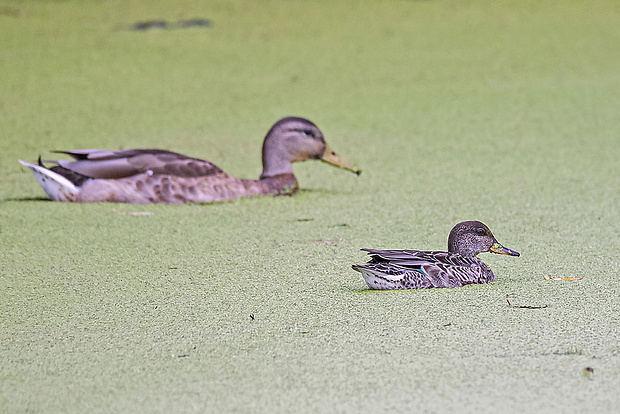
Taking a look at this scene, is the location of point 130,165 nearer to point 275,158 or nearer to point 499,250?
point 275,158

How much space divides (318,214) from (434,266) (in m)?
1.22

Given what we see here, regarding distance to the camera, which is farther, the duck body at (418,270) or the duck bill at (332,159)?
the duck bill at (332,159)

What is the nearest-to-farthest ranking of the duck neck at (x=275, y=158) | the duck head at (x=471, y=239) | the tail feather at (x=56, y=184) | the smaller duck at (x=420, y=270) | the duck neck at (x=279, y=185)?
1. the smaller duck at (x=420, y=270)
2. the duck head at (x=471, y=239)
3. the tail feather at (x=56, y=184)
4. the duck neck at (x=279, y=185)
5. the duck neck at (x=275, y=158)

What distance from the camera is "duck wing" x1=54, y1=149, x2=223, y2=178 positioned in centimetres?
378

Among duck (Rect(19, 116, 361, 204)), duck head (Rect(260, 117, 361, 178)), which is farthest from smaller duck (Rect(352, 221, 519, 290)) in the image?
duck head (Rect(260, 117, 361, 178))

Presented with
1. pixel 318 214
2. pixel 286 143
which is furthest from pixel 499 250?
pixel 286 143

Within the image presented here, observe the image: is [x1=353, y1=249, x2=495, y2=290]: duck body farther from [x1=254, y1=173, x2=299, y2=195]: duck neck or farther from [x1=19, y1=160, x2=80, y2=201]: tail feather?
[x1=19, y1=160, x2=80, y2=201]: tail feather

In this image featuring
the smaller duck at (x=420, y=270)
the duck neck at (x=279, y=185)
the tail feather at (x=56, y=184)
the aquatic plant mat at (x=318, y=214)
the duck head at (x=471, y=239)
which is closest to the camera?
the aquatic plant mat at (x=318, y=214)

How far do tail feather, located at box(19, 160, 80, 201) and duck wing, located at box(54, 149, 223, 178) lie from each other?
0.06 m

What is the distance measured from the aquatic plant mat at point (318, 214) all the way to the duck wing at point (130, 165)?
15 cm

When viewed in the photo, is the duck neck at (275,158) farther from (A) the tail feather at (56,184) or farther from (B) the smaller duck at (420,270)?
(B) the smaller duck at (420,270)

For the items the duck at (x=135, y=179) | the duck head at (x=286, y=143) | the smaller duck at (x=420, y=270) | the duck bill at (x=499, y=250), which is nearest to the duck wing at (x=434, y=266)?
the smaller duck at (x=420, y=270)

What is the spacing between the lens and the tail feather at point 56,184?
12.3ft

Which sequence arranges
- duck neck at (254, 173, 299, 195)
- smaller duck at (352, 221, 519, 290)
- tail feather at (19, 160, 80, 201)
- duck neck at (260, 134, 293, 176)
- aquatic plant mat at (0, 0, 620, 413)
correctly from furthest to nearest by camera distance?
1. duck neck at (260, 134, 293, 176)
2. duck neck at (254, 173, 299, 195)
3. tail feather at (19, 160, 80, 201)
4. smaller duck at (352, 221, 519, 290)
5. aquatic plant mat at (0, 0, 620, 413)
